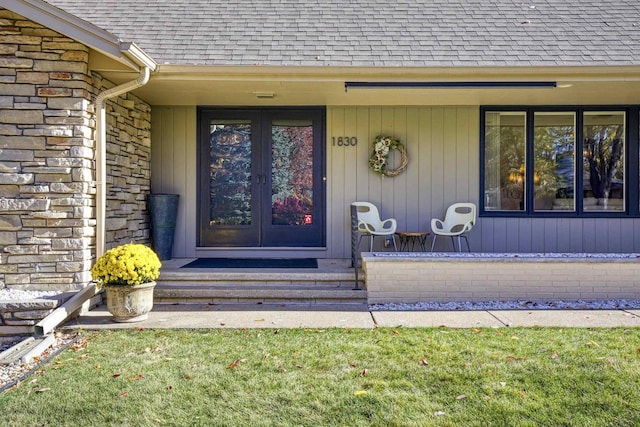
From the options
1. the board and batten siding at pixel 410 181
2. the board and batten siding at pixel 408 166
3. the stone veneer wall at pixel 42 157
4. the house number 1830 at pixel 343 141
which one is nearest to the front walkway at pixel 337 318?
the stone veneer wall at pixel 42 157

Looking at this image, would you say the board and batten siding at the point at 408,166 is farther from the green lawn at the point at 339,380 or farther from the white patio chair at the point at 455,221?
the green lawn at the point at 339,380

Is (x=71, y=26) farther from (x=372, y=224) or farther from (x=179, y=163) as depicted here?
(x=372, y=224)

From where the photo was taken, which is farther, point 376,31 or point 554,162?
point 554,162

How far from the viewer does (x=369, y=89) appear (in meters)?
5.31

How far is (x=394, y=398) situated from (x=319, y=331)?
53.2 inches

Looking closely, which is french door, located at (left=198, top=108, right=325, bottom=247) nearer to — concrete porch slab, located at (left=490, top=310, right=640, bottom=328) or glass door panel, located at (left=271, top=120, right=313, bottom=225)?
glass door panel, located at (left=271, top=120, right=313, bottom=225)

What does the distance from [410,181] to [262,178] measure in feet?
6.65

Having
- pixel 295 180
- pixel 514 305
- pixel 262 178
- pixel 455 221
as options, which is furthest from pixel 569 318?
pixel 262 178

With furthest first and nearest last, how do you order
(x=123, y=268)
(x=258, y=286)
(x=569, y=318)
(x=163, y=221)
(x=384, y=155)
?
(x=384, y=155) < (x=163, y=221) < (x=258, y=286) < (x=569, y=318) < (x=123, y=268)

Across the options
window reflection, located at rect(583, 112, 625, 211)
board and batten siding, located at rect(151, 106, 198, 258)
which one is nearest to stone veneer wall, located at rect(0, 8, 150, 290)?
board and batten siding, located at rect(151, 106, 198, 258)

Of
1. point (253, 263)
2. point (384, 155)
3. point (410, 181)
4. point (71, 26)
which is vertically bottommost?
point (253, 263)

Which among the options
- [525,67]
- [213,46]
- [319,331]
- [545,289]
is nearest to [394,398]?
[319,331]

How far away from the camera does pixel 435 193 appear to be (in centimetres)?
652

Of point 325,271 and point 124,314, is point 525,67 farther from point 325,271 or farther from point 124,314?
point 124,314
